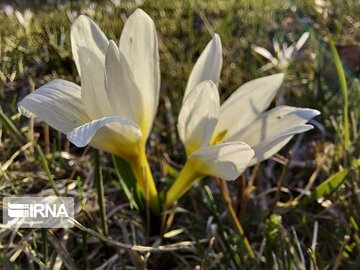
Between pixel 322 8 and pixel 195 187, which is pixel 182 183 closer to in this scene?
pixel 195 187

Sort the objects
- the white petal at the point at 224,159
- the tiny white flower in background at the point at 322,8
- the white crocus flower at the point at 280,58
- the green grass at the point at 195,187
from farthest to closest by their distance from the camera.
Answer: the white crocus flower at the point at 280,58 < the tiny white flower in background at the point at 322,8 < the green grass at the point at 195,187 < the white petal at the point at 224,159

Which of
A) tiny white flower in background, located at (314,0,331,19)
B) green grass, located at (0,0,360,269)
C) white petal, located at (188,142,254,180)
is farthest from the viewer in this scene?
tiny white flower in background, located at (314,0,331,19)

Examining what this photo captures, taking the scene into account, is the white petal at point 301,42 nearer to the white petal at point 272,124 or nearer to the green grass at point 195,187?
the green grass at point 195,187

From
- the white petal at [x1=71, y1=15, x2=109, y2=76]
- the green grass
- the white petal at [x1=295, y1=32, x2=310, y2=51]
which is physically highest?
the white petal at [x1=71, y1=15, x2=109, y2=76]

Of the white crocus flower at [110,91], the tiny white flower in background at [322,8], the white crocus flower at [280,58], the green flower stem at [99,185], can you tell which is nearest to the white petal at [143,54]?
the white crocus flower at [110,91]

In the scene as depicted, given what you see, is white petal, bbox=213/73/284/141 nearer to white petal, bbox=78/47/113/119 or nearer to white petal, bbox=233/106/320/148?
white petal, bbox=233/106/320/148

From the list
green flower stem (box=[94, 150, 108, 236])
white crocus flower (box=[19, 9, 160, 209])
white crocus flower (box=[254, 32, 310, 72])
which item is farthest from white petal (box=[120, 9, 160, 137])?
white crocus flower (box=[254, 32, 310, 72])

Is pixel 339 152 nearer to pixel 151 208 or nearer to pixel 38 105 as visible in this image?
pixel 151 208
